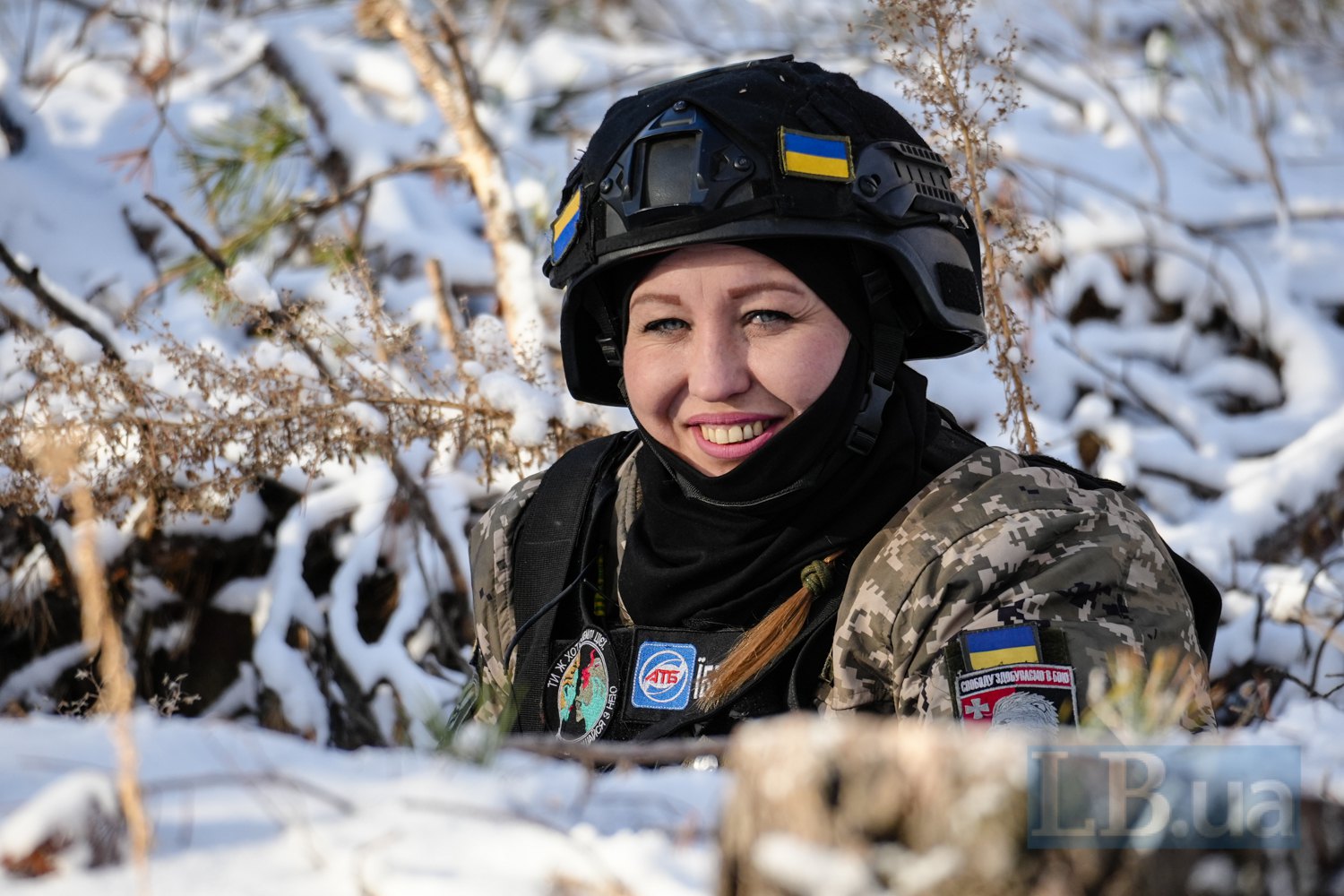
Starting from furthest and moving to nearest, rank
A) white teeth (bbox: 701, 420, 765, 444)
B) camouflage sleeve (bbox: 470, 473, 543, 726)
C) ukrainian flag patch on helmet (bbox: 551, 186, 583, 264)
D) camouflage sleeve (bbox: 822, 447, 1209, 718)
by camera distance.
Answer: camouflage sleeve (bbox: 470, 473, 543, 726)
ukrainian flag patch on helmet (bbox: 551, 186, 583, 264)
white teeth (bbox: 701, 420, 765, 444)
camouflage sleeve (bbox: 822, 447, 1209, 718)

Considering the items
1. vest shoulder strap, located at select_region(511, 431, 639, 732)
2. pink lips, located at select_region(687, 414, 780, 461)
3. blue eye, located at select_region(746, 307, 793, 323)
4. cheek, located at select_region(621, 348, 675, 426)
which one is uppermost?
blue eye, located at select_region(746, 307, 793, 323)

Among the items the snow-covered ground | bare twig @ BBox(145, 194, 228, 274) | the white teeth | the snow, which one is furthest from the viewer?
bare twig @ BBox(145, 194, 228, 274)

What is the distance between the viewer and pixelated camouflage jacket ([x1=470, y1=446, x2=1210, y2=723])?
2.09 metres

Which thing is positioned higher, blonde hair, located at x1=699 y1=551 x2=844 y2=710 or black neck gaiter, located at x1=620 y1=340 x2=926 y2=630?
black neck gaiter, located at x1=620 y1=340 x2=926 y2=630

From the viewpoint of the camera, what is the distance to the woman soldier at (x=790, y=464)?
7.17 ft

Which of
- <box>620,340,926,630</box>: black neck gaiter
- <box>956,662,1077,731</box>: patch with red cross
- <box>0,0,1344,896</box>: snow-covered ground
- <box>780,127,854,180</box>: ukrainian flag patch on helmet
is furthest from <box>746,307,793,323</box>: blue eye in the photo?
<box>0,0,1344,896</box>: snow-covered ground

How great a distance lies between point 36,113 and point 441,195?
1798 millimetres

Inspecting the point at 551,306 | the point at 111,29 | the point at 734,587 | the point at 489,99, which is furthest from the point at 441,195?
the point at 734,587

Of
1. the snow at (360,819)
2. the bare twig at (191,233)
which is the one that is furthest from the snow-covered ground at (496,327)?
the bare twig at (191,233)

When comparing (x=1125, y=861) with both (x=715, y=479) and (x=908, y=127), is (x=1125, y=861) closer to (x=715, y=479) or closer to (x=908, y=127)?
(x=715, y=479)

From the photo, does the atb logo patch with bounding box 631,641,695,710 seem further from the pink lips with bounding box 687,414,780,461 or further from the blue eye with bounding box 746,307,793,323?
the blue eye with bounding box 746,307,793,323

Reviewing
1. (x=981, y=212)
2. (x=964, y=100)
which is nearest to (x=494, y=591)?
(x=981, y=212)

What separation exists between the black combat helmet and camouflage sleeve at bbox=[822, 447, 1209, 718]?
1.08 feet

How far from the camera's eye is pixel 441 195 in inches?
252
